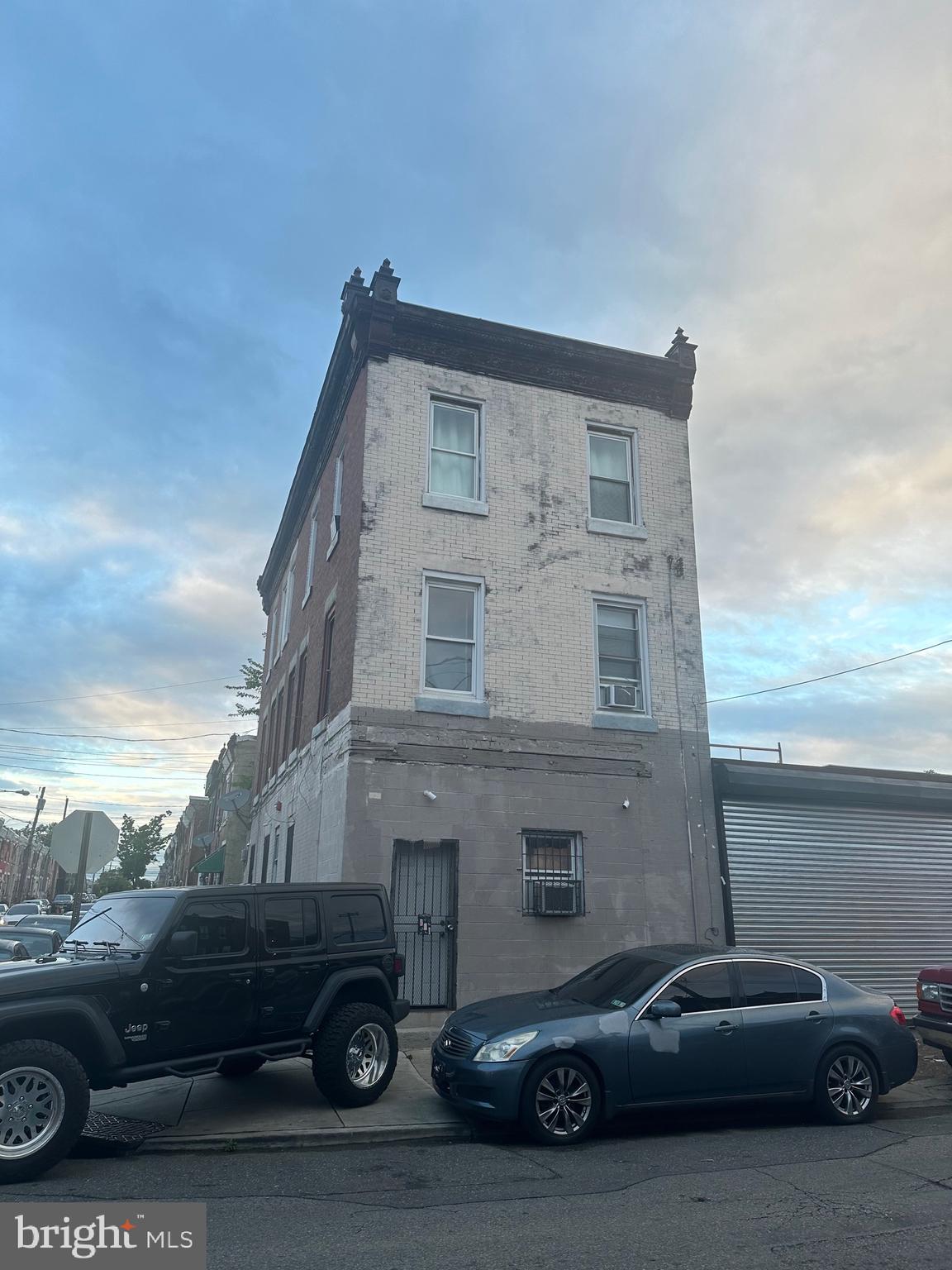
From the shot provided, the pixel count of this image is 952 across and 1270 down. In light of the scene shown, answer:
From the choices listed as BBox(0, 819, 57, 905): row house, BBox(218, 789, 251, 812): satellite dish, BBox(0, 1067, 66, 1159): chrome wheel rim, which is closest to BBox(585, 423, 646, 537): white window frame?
BBox(0, 1067, 66, 1159): chrome wheel rim

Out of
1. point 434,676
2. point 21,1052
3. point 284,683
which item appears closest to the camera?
point 21,1052

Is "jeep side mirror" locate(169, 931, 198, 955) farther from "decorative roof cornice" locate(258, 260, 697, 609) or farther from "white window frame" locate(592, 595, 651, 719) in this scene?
"decorative roof cornice" locate(258, 260, 697, 609)

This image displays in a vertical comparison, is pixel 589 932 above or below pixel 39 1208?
above

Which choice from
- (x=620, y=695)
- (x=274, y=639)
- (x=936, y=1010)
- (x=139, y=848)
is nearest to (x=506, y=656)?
(x=620, y=695)

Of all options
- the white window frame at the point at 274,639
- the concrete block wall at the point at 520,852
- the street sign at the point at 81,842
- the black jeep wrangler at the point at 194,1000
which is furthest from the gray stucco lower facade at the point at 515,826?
the white window frame at the point at 274,639

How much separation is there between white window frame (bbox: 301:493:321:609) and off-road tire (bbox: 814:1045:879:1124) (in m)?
13.0

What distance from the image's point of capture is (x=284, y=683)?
68.0 feet

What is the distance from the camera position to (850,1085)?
8.08 meters

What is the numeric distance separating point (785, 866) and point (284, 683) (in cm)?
1174

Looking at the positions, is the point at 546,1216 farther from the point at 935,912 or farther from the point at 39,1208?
the point at 935,912

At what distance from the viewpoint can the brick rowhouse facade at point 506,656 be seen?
1258 centimetres

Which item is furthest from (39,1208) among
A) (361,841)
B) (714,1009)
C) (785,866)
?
(785,866)

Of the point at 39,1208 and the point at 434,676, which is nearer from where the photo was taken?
the point at 39,1208

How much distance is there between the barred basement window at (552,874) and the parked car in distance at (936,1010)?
457 centimetres
